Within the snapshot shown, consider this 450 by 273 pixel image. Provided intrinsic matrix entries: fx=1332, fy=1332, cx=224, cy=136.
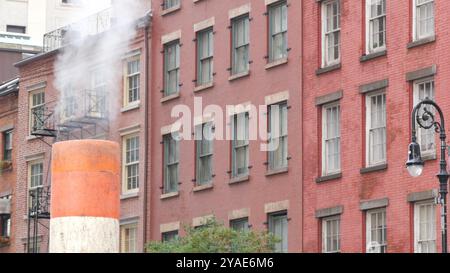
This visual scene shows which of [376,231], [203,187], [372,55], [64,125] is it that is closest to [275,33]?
[372,55]

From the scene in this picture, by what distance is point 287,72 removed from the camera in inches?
1572

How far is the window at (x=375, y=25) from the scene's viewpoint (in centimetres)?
3600

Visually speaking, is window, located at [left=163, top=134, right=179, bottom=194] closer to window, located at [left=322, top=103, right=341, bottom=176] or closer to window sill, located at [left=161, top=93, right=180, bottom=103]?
window sill, located at [left=161, top=93, right=180, bottom=103]

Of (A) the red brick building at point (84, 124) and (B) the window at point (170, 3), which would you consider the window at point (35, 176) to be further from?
(B) the window at point (170, 3)

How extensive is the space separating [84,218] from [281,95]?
10.1m

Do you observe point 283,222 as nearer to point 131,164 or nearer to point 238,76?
point 238,76

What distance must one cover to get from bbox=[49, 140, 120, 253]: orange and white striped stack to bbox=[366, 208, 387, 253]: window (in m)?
7.20

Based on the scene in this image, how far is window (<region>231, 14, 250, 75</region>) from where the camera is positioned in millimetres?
42281

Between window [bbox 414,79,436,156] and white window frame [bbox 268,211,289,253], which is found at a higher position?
window [bbox 414,79,436,156]

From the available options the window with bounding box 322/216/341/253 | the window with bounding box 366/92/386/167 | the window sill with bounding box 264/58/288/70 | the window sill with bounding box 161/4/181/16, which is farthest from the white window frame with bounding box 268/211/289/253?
the window sill with bounding box 161/4/181/16

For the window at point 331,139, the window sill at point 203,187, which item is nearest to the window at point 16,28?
the window sill at point 203,187

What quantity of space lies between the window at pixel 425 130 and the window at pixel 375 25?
2095 millimetres

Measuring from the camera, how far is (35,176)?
2128 inches
